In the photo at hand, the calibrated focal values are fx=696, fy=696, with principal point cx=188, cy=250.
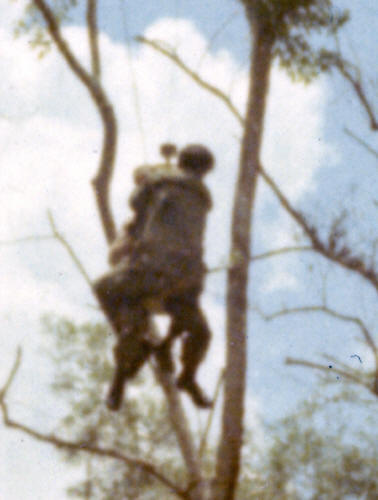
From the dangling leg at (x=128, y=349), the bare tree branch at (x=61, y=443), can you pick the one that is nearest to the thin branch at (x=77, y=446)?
the bare tree branch at (x=61, y=443)

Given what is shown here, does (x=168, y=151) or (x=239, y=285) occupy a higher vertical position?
(x=168, y=151)

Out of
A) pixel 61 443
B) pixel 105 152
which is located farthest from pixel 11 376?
pixel 105 152

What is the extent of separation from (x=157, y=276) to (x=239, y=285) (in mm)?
982

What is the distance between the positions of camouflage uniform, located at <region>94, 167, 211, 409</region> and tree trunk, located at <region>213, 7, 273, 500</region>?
0.68m

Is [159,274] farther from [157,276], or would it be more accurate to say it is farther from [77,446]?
[77,446]

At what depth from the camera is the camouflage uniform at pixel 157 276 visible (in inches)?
194

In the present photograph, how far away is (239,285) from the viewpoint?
4.10 m

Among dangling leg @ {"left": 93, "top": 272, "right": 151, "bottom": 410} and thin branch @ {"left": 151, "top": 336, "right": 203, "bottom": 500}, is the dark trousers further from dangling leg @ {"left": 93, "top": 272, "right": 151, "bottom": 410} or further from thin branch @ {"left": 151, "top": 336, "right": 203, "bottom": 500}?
thin branch @ {"left": 151, "top": 336, "right": 203, "bottom": 500}

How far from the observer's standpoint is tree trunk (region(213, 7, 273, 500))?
146 inches

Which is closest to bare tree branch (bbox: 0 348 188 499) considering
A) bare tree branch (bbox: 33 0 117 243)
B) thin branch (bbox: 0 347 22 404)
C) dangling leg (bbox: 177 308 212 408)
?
thin branch (bbox: 0 347 22 404)

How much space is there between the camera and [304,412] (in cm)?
1249

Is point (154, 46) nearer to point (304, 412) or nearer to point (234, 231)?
point (234, 231)

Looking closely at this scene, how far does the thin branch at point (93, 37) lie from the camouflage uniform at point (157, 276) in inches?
38.1

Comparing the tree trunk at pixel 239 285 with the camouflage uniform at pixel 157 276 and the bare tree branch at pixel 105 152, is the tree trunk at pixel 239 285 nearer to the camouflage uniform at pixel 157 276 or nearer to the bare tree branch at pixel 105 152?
the camouflage uniform at pixel 157 276
